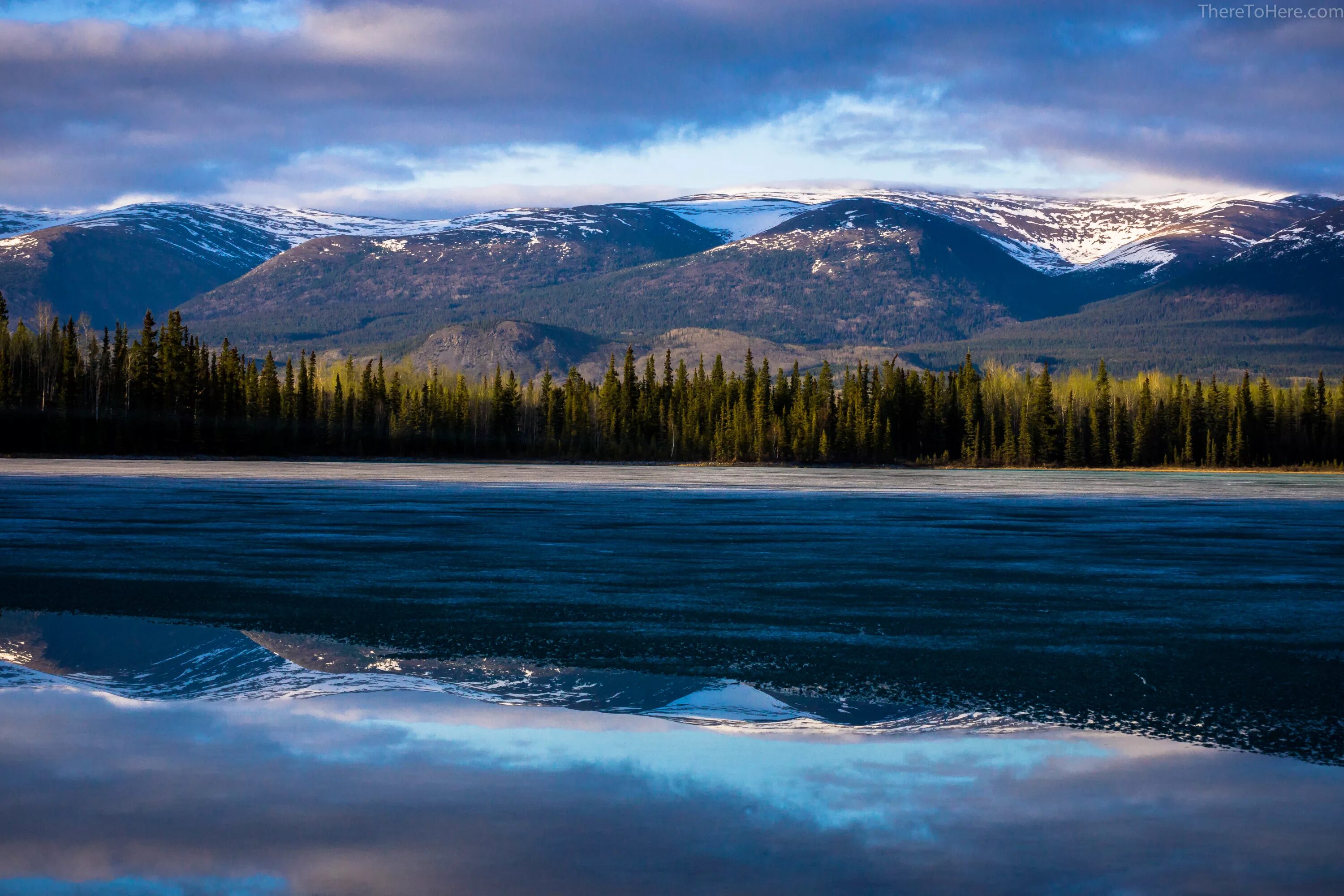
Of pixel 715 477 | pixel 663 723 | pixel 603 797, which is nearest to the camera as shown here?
pixel 603 797

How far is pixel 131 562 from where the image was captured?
2736cm

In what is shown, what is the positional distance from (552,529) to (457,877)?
104 ft

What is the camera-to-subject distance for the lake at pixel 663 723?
8734 mm

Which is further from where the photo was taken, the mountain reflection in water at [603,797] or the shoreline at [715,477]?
the shoreline at [715,477]

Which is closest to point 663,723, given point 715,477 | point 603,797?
point 603,797

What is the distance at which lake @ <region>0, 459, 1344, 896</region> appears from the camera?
8734mm

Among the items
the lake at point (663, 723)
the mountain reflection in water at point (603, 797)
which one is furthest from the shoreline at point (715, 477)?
the mountain reflection in water at point (603, 797)

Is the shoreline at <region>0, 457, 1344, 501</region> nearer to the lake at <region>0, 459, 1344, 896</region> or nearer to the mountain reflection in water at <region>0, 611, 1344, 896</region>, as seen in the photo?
the lake at <region>0, 459, 1344, 896</region>

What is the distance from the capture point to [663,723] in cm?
1291

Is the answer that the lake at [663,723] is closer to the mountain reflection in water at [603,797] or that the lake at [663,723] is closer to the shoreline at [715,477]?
the mountain reflection in water at [603,797]

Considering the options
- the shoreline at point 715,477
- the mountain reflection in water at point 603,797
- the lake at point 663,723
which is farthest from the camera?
the shoreline at point 715,477

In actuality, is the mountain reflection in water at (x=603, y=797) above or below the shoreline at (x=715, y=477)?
above

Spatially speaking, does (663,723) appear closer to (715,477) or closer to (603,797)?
(603,797)

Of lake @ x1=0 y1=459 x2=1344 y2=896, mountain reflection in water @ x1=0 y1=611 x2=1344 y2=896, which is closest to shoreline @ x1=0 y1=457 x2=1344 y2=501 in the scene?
lake @ x1=0 y1=459 x2=1344 y2=896
